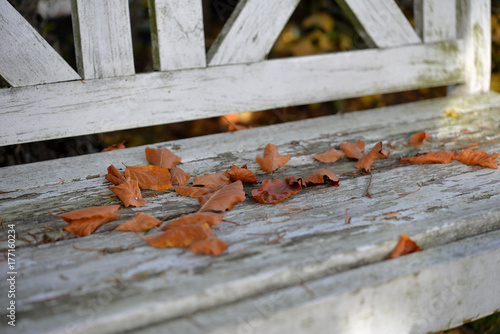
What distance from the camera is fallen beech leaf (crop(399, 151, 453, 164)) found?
62.1 inches

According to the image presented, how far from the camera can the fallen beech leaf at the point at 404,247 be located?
105 cm

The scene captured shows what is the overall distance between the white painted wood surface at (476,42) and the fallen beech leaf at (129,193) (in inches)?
72.4

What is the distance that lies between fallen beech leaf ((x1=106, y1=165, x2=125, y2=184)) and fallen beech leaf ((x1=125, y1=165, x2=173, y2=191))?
0.09 ft

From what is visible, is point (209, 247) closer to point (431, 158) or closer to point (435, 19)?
point (431, 158)

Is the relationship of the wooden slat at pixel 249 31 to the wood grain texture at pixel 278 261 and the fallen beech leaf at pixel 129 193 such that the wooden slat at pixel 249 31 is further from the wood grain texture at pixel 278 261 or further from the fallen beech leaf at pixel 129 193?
the fallen beech leaf at pixel 129 193

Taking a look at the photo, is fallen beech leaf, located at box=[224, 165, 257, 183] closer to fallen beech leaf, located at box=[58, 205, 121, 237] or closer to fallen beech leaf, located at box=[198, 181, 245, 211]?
fallen beech leaf, located at box=[198, 181, 245, 211]

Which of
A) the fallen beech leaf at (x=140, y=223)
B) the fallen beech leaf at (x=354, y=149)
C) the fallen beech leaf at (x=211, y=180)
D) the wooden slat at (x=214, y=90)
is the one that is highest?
the wooden slat at (x=214, y=90)

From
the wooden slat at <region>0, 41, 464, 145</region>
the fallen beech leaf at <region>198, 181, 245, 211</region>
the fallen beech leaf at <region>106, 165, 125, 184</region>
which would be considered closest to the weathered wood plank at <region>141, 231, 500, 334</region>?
the fallen beech leaf at <region>198, 181, 245, 211</region>

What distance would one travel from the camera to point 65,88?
5.57ft

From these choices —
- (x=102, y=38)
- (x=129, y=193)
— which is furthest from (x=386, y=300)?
(x=102, y=38)

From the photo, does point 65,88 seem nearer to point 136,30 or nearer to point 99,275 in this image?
point 99,275

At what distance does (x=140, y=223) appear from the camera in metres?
1.17

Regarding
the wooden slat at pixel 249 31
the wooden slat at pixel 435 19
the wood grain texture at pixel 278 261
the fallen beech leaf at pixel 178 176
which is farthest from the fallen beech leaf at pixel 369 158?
the wooden slat at pixel 435 19

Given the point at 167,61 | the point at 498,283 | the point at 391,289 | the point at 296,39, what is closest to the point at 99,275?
the point at 391,289
